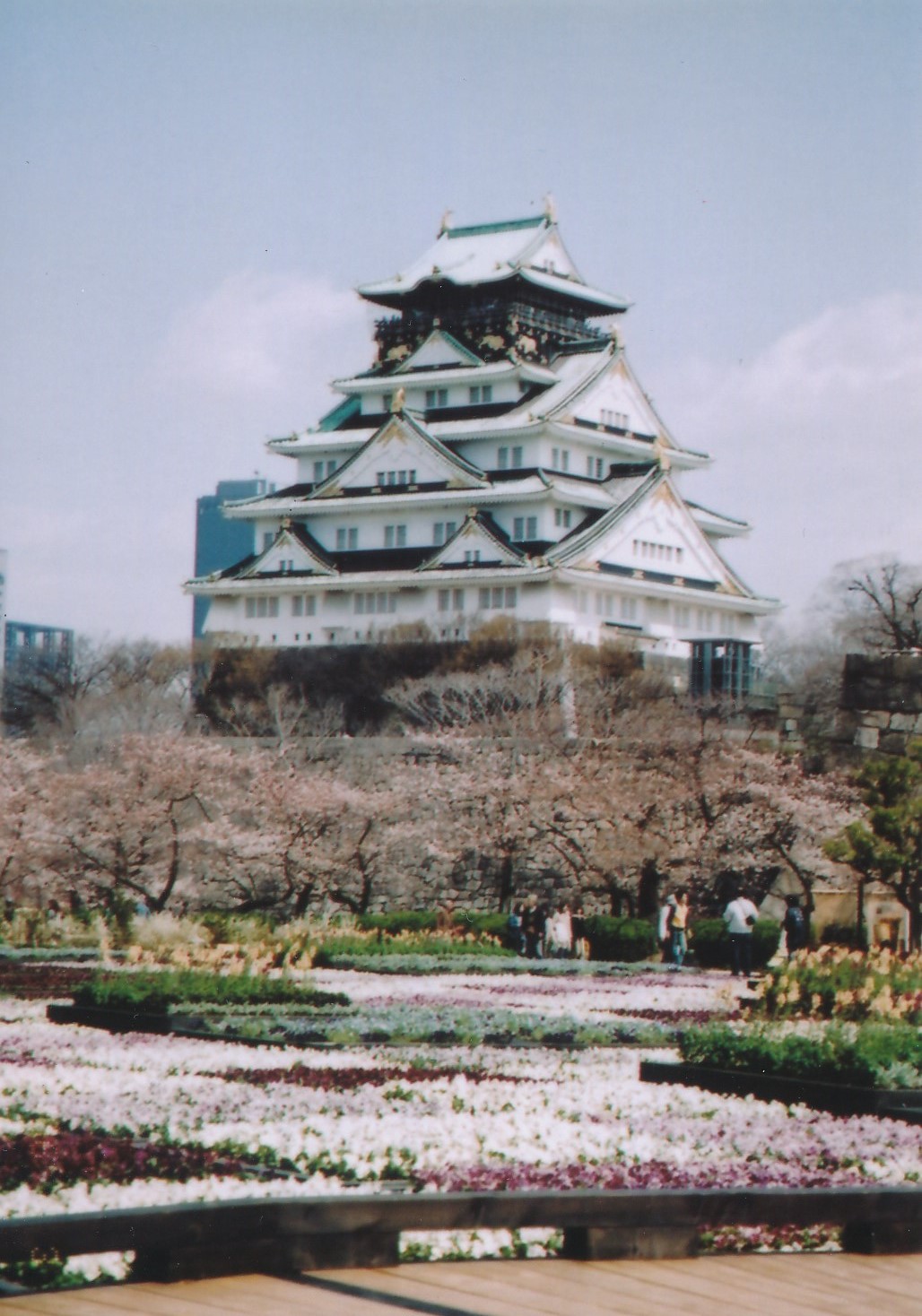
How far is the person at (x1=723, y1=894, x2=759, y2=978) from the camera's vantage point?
32500 mm

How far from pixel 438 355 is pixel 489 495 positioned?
9471 millimetres

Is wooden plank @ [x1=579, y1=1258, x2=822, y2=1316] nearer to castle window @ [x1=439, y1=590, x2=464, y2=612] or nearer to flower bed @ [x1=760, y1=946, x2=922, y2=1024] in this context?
flower bed @ [x1=760, y1=946, x2=922, y2=1024]

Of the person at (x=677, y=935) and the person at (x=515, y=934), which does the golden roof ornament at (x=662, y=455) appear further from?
the person at (x=677, y=935)

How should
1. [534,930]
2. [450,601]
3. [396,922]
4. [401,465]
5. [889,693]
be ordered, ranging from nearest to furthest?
[889,693] < [396,922] < [534,930] < [450,601] < [401,465]

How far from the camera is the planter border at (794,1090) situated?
13836mm

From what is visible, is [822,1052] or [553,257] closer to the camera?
[822,1052]

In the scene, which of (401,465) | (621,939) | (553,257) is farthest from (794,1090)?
(553,257)

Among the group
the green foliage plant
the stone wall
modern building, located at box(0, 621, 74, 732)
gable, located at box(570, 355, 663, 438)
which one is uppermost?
gable, located at box(570, 355, 663, 438)

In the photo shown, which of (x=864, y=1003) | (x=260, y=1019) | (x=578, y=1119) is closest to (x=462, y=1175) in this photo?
(x=578, y=1119)

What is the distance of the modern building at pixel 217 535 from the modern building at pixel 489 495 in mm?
1451

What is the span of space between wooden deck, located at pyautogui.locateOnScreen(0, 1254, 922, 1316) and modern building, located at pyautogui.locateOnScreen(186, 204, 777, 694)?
60.8 metres

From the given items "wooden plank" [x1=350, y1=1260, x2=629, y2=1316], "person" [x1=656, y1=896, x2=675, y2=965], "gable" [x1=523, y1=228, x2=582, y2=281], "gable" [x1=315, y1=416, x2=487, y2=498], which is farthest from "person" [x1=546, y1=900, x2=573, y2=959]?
"gable" [x1=523, y1=228, x2=582, y2=281]

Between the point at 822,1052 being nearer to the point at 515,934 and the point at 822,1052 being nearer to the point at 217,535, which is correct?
the point at 515,934

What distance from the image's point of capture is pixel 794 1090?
14.4 m
